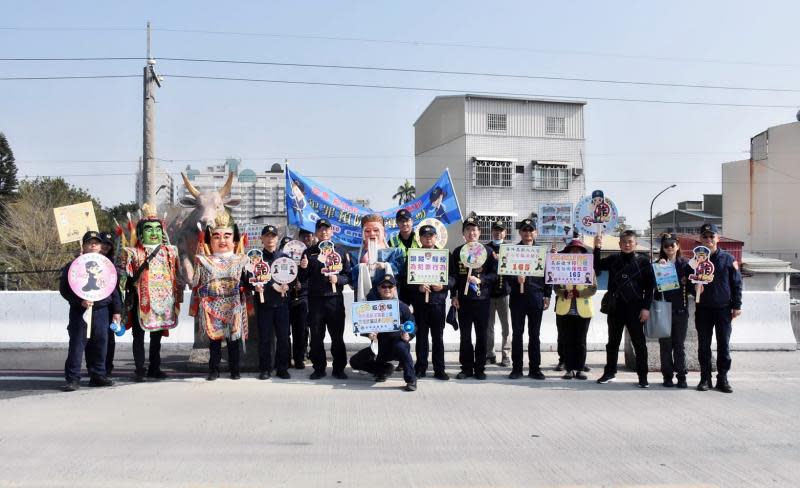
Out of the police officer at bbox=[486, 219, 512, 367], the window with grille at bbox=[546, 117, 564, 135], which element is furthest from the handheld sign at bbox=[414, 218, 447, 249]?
the window with grille at bbox=[546, 117, 564, 135]

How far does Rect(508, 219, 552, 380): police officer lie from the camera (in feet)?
28.1

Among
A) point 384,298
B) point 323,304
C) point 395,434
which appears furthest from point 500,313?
point 395,434

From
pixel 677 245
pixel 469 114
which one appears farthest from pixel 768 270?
pixel 677 245

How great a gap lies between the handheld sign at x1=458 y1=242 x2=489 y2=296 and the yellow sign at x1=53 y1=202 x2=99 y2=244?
4.90 m

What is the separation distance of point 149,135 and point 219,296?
9.79m

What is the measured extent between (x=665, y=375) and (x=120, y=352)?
Result: 828 cm

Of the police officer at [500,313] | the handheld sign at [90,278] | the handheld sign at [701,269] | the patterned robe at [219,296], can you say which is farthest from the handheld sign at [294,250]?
the handheld sign at [701,269]

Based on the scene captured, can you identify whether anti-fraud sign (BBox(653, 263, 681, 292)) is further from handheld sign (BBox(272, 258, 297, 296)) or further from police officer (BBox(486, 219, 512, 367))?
handheld sign (BBox(272, 258, 297, 296))

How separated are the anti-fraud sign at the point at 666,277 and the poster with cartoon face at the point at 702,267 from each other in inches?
7.1

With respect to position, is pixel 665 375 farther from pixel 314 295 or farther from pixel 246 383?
pixel 246 383

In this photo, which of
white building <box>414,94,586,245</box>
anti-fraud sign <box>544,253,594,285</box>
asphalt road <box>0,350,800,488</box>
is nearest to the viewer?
asphalt road <box>0,350,800,488</box>

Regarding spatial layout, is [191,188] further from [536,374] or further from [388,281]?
[536,374]

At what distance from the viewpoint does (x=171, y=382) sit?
8.33 m

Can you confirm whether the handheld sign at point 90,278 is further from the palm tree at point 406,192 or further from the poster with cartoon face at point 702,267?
the palm tree at point 406,192
